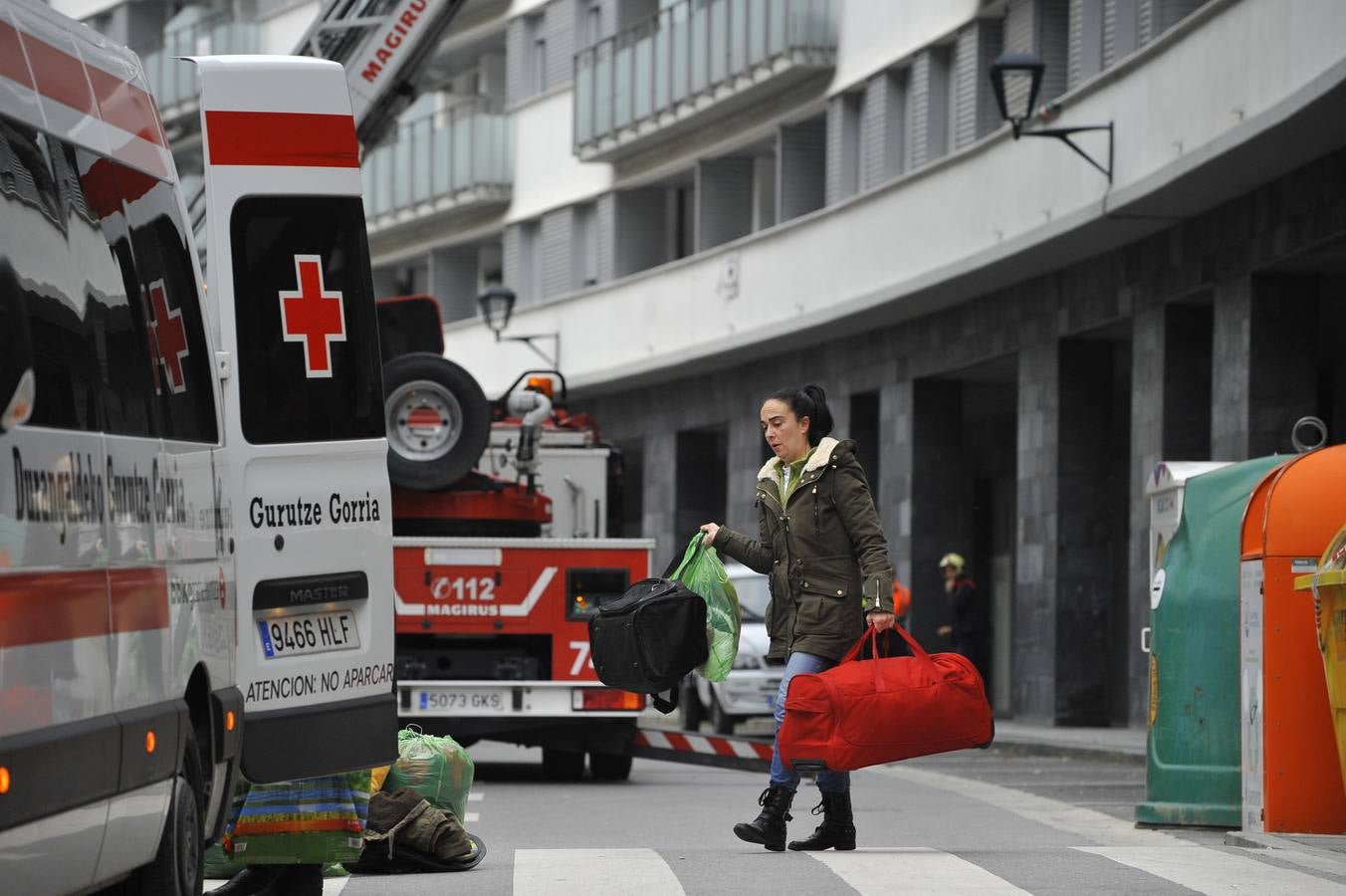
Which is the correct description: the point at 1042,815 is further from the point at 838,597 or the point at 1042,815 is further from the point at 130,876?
the point at 130,876

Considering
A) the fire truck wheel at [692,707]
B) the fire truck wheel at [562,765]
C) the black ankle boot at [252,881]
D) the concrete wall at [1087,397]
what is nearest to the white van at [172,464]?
the black ankle boot at [252,881]

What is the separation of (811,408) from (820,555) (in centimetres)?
66

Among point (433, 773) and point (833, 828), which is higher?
point (433, 773)

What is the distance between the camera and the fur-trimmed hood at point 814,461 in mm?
11023

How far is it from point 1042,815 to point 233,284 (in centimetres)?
762

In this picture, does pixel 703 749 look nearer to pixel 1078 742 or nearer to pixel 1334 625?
pixel 1078 742

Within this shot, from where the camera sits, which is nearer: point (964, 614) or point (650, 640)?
point (650, 640)

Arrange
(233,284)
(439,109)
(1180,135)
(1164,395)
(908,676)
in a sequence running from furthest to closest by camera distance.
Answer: (439,109) < (1164,395) < (1180,135) < (908,676) < (233,284)

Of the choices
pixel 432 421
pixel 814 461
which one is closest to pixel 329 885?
pixel 814 461

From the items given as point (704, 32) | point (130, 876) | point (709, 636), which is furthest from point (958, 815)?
point (704, 32)

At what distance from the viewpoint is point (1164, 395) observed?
82.1ft

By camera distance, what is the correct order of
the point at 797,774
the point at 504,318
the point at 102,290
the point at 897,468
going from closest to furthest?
the point at 102,290 < the point at 797,774 < the point at 897,468 < the point at 504,318

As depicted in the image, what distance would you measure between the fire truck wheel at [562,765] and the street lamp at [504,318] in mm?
16461

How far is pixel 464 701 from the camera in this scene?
1741cm
